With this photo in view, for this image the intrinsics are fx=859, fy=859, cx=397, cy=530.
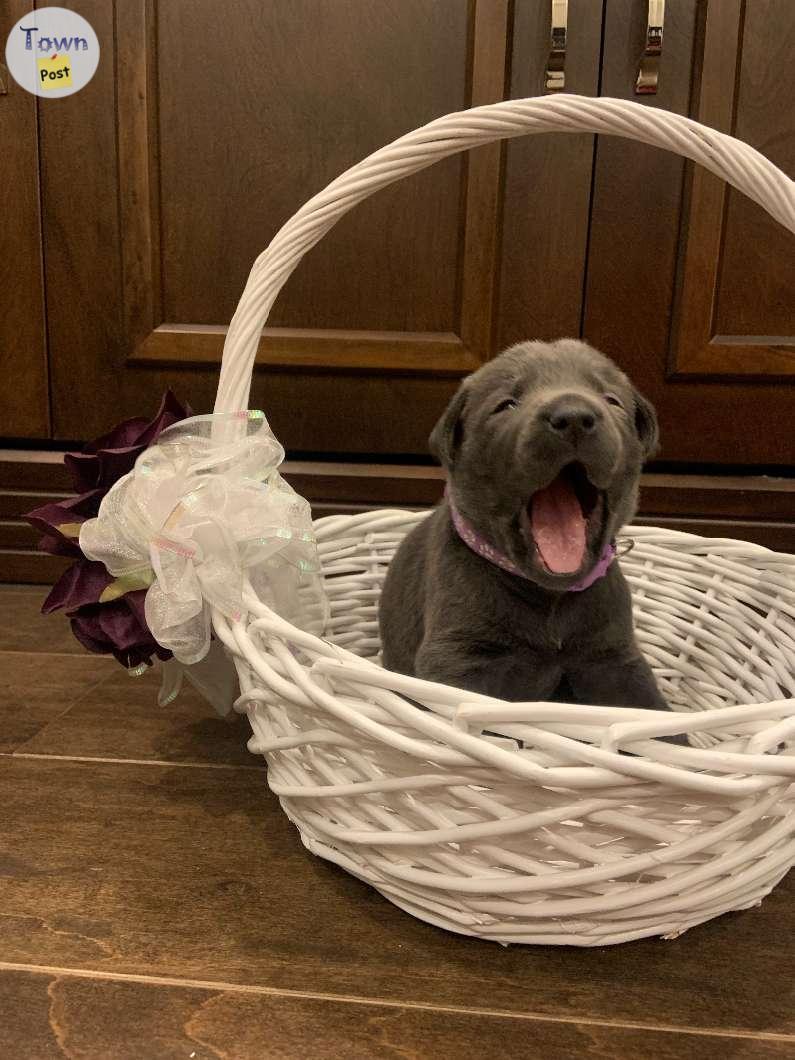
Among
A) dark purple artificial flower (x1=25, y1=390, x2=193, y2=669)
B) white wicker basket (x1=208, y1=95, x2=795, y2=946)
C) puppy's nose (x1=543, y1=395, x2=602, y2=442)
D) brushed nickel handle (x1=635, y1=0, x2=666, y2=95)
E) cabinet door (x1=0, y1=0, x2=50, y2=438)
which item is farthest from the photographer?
cabinet door (x1=0, y1=0, x2=50, y2=438)

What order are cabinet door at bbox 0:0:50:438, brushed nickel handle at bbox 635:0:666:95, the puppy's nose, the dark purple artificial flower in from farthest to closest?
cabinet door at bbox 0:0:50:438
brushed nickel handle at bbox 635:0:666:95
the dark purple artificial flower
the puppy's nose

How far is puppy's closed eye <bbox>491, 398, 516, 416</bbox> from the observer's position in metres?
0.68

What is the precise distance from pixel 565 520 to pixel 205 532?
0.91ft

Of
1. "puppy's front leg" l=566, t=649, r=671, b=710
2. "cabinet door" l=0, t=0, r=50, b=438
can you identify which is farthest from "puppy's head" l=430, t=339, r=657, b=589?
"cabinet door" l=0, t=0, r=50, b=438

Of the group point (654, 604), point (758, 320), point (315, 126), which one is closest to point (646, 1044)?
point (654, 604)

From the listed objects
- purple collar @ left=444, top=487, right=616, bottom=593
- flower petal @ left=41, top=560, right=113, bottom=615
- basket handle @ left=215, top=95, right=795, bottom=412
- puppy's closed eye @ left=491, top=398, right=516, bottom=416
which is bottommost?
flower petal @ left=41, top=560, right=113, bottom=615

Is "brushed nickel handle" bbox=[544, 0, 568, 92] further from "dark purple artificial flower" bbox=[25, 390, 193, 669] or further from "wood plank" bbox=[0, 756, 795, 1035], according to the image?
"wood plank" bbox=[0, 756, 795, 1035]

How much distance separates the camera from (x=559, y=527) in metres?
0.67

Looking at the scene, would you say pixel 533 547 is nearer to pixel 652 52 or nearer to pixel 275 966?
pixel 275 966

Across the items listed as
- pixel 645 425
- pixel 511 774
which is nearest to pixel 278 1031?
pixel 511 774

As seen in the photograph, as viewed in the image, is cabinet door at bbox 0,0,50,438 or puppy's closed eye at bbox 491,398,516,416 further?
cabinet door at bbox 0,0,50,438

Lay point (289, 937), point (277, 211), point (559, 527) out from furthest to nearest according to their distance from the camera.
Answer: point (277, 211) → point (559, 527) → point (289, 937)

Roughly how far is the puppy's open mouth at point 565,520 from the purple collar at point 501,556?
0.03 meters

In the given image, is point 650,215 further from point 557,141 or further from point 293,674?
point 293,674
